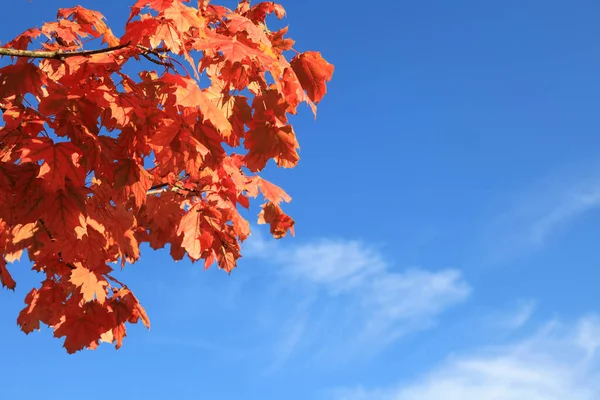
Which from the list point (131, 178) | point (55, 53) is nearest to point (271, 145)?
point (131, 178)

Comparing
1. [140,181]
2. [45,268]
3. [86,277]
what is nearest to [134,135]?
[140,181]

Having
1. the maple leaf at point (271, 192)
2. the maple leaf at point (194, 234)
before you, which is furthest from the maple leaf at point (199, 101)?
the maple leaf at point (271, 192)

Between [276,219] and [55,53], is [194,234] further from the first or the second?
[55,53]

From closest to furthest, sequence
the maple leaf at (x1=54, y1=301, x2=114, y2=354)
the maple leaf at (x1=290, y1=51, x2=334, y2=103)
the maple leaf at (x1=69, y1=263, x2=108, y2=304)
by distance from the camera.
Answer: the maple leaf at (x1=290, y1=51, x2=334, y2=103)
the maple leaf at (x1=69, y1=263, x2=108, y2=304)
the maple leaf at (x1=54, y1=301, x2=114, y2=354)

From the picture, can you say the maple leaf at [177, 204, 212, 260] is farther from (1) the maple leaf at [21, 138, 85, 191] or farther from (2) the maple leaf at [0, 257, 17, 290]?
(1) the maple leaf at [21, 138, 85, 191]

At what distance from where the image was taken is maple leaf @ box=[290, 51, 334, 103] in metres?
4.37

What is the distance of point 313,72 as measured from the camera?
4.40 m

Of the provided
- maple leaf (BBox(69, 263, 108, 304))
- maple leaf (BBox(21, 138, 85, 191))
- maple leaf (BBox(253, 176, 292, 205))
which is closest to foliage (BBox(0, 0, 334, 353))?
maple leaf (BBox(21, 138, 85, 191))

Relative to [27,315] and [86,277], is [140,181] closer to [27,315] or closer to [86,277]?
[86,277]

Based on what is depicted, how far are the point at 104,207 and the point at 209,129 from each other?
182 centimetres

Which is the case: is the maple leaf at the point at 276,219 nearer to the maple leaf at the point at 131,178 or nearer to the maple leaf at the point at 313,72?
the maple leaf at the point at 131,178

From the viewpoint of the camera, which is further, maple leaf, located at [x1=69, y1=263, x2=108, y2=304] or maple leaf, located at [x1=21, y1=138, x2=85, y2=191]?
maple leaf, located at [x1=69, y1=263, x2=108, y2=304]

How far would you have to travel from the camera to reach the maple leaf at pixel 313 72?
4371 mm

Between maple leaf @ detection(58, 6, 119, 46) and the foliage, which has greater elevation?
maple leaf @ detection(58, 6, 119, 46)
